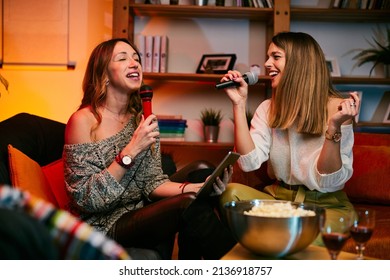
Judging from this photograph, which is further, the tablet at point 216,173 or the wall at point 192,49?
the wall at point 192,49

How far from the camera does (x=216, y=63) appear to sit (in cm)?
335

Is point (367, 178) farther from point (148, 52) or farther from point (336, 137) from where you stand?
point (148, 52)

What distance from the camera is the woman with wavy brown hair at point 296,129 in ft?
6.00

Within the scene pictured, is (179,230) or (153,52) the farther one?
(153,52)

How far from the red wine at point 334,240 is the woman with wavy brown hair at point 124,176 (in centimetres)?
41

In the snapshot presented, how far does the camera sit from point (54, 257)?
62cm

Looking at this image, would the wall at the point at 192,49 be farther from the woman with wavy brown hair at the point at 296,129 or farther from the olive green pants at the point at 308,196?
the olive green pants at the point at 308,196

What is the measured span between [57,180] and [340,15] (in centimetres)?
225

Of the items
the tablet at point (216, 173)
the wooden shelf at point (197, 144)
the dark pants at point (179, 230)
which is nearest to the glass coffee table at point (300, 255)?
the dark pants at point (179, 230)

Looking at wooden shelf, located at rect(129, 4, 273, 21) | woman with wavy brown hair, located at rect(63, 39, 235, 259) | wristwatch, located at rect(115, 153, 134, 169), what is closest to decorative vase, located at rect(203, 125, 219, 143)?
wooden shelf, located at rect(129, 4, 273, 21)

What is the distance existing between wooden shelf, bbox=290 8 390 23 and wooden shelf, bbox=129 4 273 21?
0.64ft

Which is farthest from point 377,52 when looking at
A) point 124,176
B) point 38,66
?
point 124,176

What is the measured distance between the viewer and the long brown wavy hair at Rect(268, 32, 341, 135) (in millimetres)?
1928
